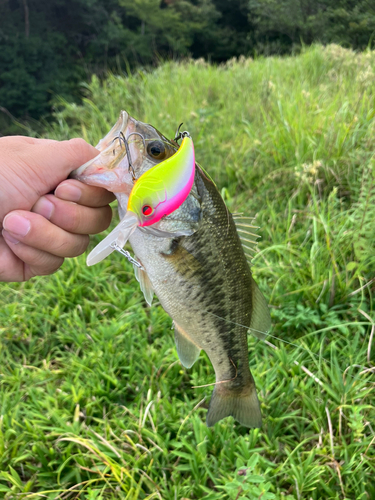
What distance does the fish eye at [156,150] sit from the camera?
100 centimetres

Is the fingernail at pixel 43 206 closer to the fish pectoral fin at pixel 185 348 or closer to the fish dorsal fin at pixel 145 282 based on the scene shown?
the fish dorsal fin at pixel 145 282

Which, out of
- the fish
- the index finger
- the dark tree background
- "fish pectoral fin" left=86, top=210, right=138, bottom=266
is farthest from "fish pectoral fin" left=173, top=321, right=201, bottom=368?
the dark tree background

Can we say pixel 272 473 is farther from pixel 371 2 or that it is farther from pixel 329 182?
pixel 371 2

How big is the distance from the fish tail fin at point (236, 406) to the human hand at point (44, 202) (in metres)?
0.86

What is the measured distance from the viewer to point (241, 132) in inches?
160

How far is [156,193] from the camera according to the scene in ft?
2.72

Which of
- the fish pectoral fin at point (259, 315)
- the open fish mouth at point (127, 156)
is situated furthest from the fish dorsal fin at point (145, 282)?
the fish pectoral fin at point (259, 315)

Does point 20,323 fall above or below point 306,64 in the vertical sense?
below

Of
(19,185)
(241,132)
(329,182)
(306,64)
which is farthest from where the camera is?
(306,64)

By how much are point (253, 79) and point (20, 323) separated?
206 inches

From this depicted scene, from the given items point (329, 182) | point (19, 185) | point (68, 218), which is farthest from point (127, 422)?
point (329, 182)

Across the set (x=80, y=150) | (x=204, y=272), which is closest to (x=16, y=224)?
(x=80, y=150)

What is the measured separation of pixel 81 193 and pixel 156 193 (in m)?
0.54

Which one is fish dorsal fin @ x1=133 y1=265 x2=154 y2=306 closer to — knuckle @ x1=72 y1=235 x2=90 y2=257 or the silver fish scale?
the silver fish scale
